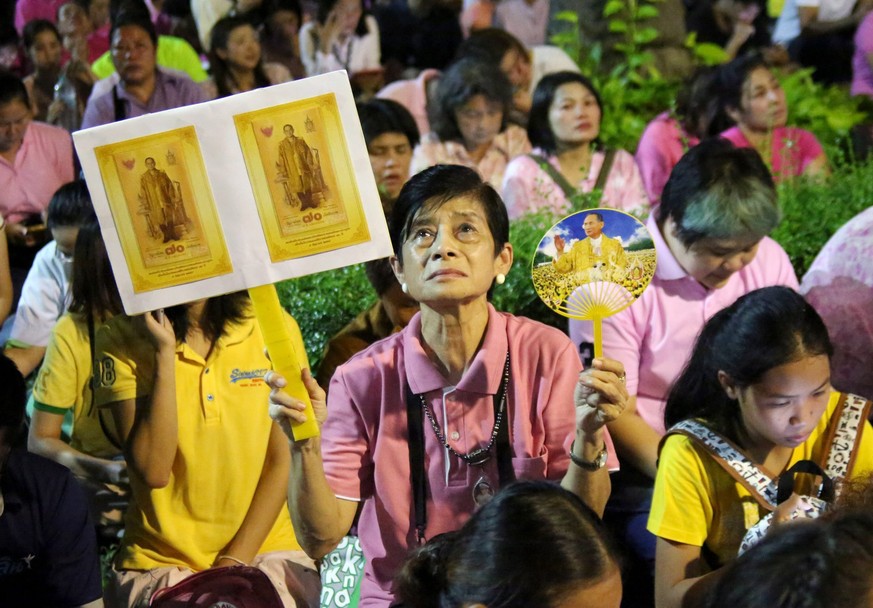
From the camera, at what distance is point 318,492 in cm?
239

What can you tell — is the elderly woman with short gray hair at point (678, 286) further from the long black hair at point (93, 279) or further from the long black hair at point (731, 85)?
the long black hair at point (731, 85)

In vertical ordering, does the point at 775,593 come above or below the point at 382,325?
below

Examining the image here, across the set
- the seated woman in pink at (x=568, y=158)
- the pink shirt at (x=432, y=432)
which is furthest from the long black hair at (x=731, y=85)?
the pink shirt at (x=432, y=432)

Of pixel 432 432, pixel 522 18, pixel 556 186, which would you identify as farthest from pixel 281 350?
pixel 522 18

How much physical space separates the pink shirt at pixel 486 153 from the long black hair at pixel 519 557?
134 inches

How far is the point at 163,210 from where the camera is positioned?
2.34 metres

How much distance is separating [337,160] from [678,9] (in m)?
4.94

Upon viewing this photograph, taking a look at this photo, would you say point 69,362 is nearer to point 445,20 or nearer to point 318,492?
point 318,492

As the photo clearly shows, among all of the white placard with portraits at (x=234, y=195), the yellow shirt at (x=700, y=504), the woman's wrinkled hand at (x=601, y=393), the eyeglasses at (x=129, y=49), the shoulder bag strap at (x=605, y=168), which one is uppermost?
the eyeglasses at (x=129, y=49)

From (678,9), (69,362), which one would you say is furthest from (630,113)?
(69,362)

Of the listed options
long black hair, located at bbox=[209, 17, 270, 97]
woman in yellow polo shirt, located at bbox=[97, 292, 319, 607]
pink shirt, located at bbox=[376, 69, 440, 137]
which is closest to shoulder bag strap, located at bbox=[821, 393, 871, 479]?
woman in yellow polo shirt, located at bbox=[97, 292, 319, 607]

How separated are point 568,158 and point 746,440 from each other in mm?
2602

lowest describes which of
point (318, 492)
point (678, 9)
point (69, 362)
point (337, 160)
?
point (318, 492)

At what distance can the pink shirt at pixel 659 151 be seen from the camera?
5383 millimetres
